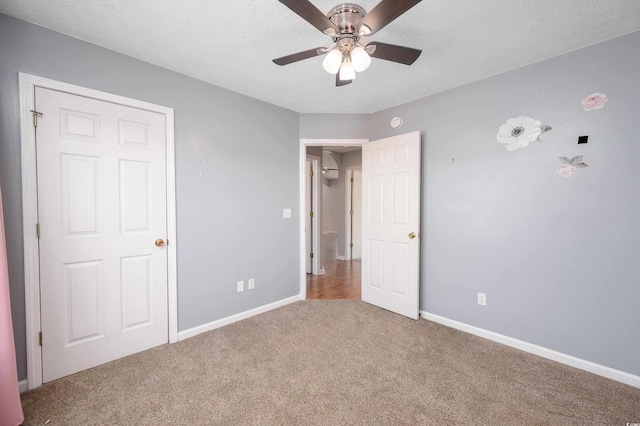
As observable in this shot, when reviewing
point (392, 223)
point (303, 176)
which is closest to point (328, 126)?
point (303, 176)

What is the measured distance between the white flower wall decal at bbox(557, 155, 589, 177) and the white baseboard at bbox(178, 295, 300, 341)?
307cm

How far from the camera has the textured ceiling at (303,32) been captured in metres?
1.62

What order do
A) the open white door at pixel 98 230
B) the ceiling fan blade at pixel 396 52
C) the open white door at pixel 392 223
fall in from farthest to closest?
the open white door at pixel 392 223, the open white door at pixel 98 230, the ceiling fan blade at pixel 396 52

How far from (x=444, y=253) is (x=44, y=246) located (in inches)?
138

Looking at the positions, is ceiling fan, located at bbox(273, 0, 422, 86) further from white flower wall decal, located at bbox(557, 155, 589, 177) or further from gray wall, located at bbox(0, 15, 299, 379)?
white flower wall decal, located at bbox(557, 155, 589, 177)

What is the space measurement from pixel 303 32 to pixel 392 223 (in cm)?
218

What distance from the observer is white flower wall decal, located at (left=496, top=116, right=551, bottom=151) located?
89.1 inches

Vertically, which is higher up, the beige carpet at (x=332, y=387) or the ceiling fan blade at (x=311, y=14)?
the ceiling fan blade at (x=311, y=14)

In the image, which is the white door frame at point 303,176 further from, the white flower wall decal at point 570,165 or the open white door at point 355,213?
the open white door at point 355,213

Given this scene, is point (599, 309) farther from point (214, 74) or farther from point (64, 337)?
point (64, 337)

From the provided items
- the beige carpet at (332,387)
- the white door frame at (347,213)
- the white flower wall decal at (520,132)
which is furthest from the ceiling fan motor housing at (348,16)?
the white door frame at (347,213)

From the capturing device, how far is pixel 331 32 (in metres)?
1.46

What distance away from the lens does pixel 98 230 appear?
2072mm

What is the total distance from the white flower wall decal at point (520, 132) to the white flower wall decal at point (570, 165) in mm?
280
